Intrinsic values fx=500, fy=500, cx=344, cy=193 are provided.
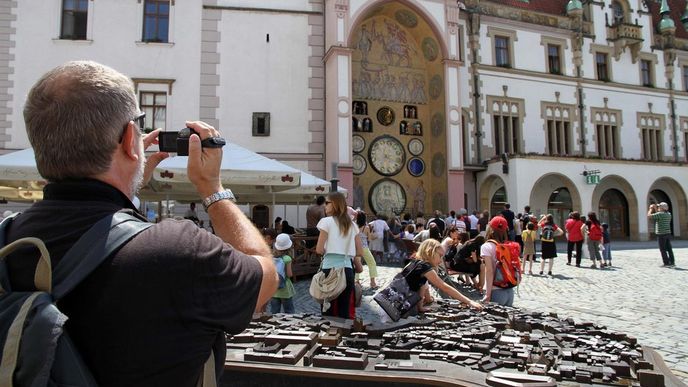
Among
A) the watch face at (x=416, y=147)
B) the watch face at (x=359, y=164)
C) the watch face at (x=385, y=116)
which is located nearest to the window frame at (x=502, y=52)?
the watch face at (x=416, y=147)

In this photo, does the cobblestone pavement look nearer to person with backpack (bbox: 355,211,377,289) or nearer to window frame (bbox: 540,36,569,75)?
person with backpack (bbox: 355,211,377,289)

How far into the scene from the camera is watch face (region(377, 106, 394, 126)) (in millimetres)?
20453

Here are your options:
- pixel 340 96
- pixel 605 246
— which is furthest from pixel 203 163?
pixel 340 96

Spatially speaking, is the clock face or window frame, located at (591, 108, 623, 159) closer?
the clock face

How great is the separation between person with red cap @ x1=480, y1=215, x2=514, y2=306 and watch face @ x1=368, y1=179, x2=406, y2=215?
1301cm

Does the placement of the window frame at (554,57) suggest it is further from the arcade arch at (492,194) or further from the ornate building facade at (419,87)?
the arcade arch at (492,194)

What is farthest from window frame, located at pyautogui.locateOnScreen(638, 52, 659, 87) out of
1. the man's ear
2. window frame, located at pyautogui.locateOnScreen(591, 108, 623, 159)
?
the man's ear

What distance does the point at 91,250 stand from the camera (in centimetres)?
108

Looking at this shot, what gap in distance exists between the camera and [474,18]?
22.7 meters

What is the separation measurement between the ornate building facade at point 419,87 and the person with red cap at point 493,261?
7.77 m

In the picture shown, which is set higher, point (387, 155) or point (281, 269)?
point (387, 155)

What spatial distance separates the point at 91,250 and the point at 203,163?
51 centimetres

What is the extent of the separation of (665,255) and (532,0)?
1627cm

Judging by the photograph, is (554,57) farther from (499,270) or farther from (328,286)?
(328,286)
